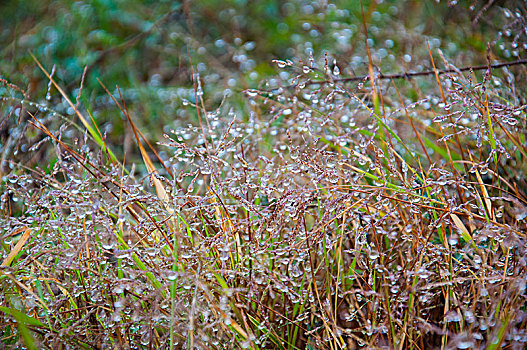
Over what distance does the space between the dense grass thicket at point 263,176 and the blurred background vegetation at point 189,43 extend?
0.01 meters

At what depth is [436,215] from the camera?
0.93 metres

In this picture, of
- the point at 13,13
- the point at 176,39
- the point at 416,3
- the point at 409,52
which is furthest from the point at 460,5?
the point at 13,13

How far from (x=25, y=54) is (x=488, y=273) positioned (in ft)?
7.09

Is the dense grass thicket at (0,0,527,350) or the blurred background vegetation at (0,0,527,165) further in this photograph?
the blurred background vegetation at (0,0,527,165)

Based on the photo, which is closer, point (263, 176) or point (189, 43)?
point (263, 176)

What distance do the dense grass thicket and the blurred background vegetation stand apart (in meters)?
0.01

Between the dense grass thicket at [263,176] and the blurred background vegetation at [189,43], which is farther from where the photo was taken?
the blurred background vegetation at [189,43]

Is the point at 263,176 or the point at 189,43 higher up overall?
the point at 263,176

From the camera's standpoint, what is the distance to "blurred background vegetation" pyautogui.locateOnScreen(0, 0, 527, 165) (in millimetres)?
1974

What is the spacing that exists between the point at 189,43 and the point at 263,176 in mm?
1301

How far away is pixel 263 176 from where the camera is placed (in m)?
1.07

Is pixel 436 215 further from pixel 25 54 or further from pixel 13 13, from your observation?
pixel 13 13

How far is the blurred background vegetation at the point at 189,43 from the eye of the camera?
1974mm

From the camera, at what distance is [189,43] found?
7.02ft
